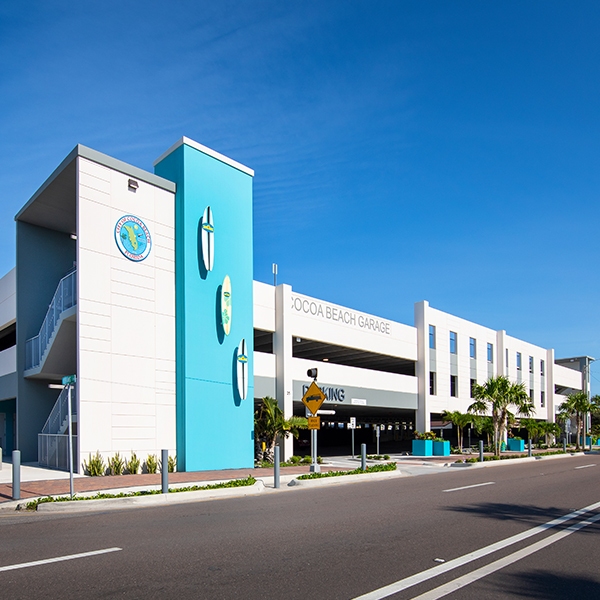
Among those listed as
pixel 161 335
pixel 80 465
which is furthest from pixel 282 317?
pixel 80 465

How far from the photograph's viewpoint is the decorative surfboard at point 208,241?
2211 centimetres

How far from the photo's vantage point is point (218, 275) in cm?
→ 2275

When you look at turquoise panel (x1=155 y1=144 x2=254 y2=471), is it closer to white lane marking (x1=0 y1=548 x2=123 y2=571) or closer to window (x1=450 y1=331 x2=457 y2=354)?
white lane marking (x1=0 y1=548 x2=123 y2=571)

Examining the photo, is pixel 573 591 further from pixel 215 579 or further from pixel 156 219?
pixel 156 219

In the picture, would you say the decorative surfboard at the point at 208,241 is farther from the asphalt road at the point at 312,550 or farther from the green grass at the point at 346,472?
the asphalt road at the point at 312,550

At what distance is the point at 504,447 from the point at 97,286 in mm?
36115

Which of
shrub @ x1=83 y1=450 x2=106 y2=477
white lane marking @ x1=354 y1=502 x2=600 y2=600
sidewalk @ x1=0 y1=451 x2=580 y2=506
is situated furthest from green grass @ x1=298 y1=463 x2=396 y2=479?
white lane marking @ x1=354 y1=502 x2=600 y2=600

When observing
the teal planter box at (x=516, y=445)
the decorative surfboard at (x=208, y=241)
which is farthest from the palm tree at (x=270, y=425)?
the teal planter box at (x=516, y=445)

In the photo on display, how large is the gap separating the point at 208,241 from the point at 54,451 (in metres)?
8.55

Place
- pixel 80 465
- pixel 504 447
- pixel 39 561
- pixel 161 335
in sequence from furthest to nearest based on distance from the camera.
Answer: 1. pixel 504 447
2. pixel 161 335
3. pixel 80 465
4. pixel 39 561

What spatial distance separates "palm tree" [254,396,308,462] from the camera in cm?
2625

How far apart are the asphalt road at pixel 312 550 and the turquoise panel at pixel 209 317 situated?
26.8ft

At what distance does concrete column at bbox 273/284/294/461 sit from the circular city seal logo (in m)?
9.53

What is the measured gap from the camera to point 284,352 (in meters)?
28.8
